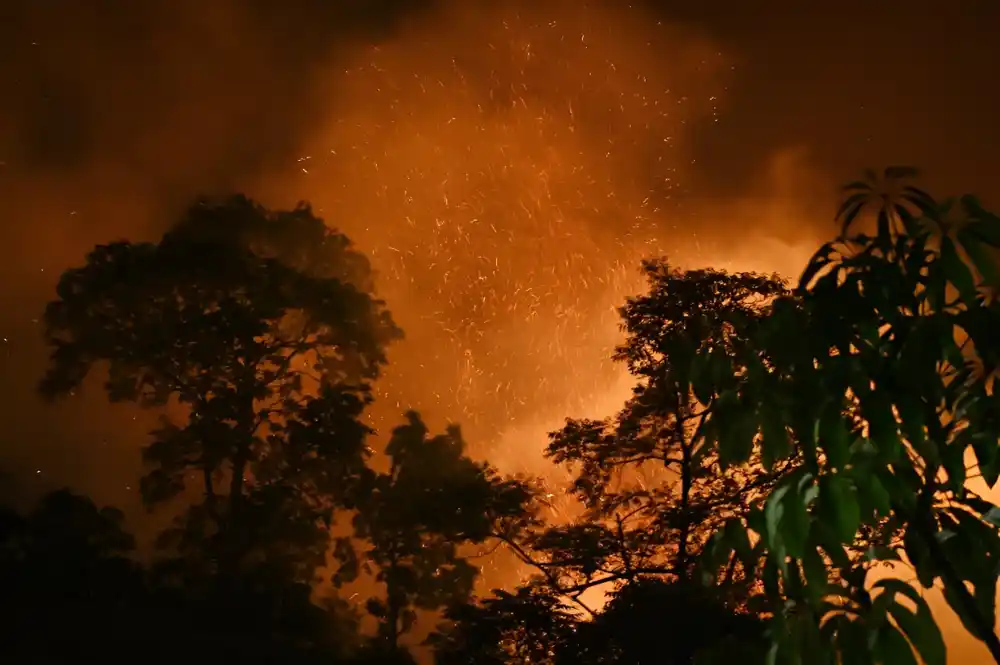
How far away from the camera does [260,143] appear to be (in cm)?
Result: 319

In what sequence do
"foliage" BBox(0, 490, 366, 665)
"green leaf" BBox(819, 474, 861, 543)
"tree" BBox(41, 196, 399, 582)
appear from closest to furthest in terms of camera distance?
"green leaf" BBox(819, 474, 861, 543) → "foliage" BBox(0, 490, 366, 665) → "tree" BBox(41, 196, 399, 582)

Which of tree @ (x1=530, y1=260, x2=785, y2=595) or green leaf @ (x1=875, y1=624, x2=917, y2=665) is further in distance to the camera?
tree @ (x1=530, y1=260, x2=785, y2=595)

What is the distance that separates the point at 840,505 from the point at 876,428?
0.08 m

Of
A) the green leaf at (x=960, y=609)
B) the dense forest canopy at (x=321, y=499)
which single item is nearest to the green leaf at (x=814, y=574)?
the green leaf at (x=960, y=609)

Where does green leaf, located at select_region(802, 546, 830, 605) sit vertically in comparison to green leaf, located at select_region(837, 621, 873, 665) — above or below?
above

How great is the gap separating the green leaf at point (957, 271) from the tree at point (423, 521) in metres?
2.51

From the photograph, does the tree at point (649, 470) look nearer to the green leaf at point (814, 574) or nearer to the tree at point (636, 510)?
the tree at point (636, 510)

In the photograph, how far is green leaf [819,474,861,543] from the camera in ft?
2.25

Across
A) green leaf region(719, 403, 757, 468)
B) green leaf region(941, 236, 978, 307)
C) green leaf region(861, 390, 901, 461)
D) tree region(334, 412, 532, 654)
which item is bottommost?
green leaf region(861, 390, 901, 461)

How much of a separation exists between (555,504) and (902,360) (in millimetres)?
2693

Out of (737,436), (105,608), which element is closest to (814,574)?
(737,436)

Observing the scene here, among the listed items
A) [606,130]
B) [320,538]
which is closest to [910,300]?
[320,538]

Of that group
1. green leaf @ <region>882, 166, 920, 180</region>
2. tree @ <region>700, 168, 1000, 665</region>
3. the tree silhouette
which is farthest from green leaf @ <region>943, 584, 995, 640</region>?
the tree silhouette

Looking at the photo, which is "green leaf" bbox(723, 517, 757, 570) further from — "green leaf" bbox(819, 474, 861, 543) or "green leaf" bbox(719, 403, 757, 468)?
"green leaf" bbox(819, 474, 861, 543)
